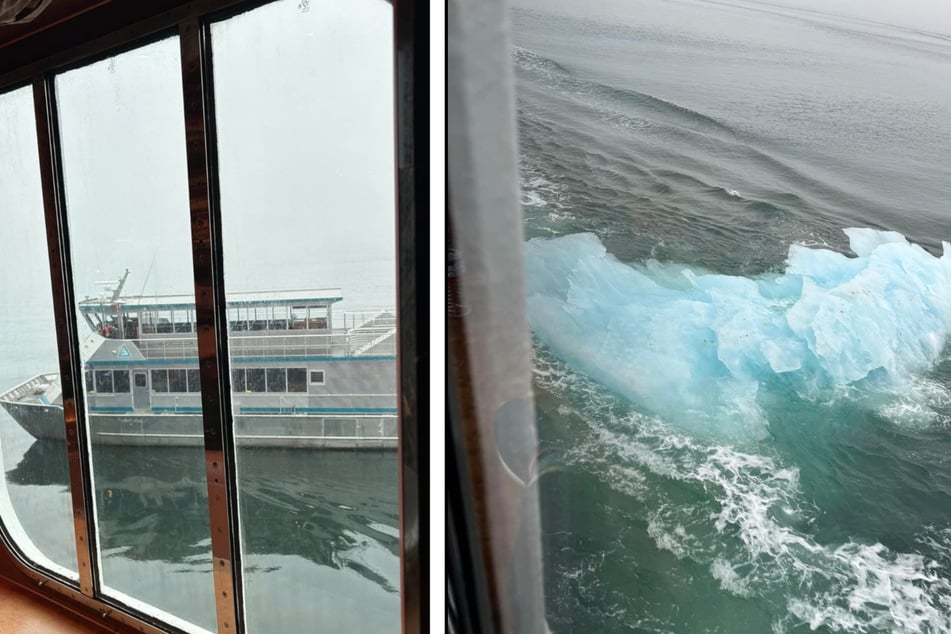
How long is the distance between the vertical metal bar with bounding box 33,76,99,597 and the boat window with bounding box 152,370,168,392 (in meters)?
0.51

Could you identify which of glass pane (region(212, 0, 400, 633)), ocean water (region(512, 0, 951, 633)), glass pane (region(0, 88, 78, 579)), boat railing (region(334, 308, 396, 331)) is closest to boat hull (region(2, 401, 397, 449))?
glass pane (region(212, 0, 400, 633))

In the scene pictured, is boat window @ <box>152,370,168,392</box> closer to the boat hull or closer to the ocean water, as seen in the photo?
the boat hull

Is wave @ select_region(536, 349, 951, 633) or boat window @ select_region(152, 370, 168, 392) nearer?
wave @ select_region(536, 349, 951, 633)

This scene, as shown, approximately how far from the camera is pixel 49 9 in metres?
2.02

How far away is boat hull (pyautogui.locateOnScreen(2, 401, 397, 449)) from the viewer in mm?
1582

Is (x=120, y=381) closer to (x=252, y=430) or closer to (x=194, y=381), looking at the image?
(x=194, y=381)

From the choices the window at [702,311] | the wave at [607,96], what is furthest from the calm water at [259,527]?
the wave at [607,96]

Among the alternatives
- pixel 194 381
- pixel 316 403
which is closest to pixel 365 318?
pixel 316 403

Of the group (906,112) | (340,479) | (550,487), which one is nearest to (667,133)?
(906,112)

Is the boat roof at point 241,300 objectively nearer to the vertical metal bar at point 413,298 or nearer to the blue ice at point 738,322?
the vertical metal bar at point 413,298

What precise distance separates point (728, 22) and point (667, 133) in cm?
18

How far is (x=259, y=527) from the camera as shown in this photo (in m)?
1.87

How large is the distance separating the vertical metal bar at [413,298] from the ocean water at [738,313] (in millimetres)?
240

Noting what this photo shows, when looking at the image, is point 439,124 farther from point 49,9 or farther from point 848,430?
point 49,9
